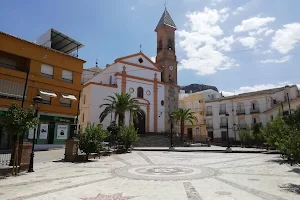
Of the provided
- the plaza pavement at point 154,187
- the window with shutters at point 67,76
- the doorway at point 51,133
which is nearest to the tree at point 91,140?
the plaza pavement at point 154,187

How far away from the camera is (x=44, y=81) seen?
22.1 m

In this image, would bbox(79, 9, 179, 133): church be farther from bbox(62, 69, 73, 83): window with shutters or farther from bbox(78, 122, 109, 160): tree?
bbox(78, 122, 109, 160): tree

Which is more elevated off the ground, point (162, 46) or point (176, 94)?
point (162, 46)

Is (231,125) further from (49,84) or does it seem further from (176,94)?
(49,84)

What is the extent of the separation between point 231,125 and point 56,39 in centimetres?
3298

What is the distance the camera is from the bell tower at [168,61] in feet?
134

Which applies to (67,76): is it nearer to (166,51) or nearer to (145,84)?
(145,84)

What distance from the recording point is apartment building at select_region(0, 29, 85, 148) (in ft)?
65.0

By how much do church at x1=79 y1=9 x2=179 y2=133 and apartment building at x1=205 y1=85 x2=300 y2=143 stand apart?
957cm

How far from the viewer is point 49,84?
22.5 meters

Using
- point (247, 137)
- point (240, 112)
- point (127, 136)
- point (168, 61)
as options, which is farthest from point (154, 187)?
point (240, 112)

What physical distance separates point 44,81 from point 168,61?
943 inches

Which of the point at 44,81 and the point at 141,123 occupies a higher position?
the point at 44,81

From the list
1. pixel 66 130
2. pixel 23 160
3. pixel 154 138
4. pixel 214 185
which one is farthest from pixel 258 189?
pixel 154 138
